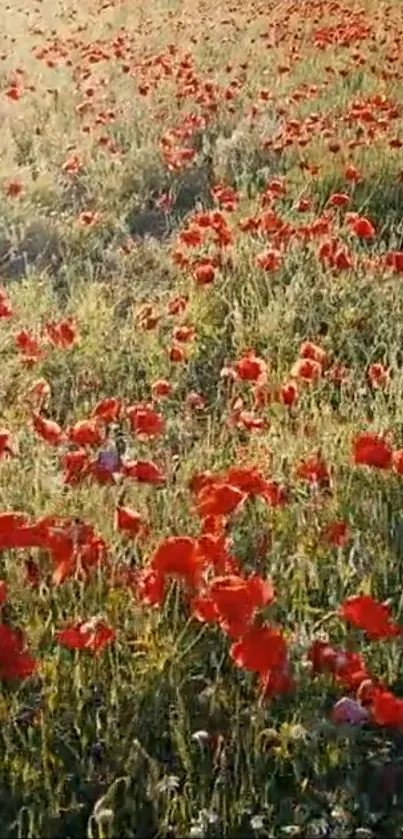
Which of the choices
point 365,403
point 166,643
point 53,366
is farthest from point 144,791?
point 53,366

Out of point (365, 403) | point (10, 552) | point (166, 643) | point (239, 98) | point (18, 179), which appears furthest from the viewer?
point (239, 98)

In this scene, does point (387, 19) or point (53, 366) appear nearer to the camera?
point (53, 366)

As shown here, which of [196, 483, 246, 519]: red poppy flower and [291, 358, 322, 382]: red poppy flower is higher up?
[196, 483, 246, 519]: red poppy flower

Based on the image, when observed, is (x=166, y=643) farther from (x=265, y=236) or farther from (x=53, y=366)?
(x=265, y=236)

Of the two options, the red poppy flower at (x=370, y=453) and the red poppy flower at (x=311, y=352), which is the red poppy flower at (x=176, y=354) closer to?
the red poppy flower at (x=311, y=352)

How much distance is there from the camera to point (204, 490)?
254 centimetres

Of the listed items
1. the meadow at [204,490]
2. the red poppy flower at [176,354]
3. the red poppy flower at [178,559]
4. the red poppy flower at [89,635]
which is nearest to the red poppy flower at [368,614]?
the meadow at [204,490]

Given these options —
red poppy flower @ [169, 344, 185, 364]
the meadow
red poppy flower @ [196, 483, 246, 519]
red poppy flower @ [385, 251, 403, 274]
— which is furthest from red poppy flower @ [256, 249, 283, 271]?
red poppy flower @ [196, 483, 246, 519]

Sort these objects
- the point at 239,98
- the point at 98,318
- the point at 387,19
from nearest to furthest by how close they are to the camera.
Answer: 1. the point at 98,318
2. the point at 239,98
3. the point at 387,19

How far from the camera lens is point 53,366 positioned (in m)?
4.26

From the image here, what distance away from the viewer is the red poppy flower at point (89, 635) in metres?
2.33

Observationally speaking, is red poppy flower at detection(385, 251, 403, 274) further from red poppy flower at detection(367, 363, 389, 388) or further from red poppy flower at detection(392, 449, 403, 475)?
red poppy flower at detection(392, 449, 403, 475)

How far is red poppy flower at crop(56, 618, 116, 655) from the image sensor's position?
2.33m

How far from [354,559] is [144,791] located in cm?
80
